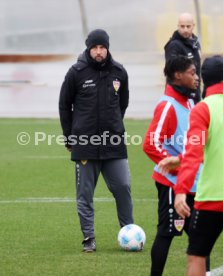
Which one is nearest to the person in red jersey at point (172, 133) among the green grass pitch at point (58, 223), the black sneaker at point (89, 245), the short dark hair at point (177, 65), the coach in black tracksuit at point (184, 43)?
the short dark hair at point (177, 65)

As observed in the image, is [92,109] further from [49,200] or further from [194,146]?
[49,200]

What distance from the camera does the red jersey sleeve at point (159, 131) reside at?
738 cm

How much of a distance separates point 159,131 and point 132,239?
2.09 meters

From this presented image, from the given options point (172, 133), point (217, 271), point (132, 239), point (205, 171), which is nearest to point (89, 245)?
point (132, 239)

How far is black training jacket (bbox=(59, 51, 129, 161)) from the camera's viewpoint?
9328mm

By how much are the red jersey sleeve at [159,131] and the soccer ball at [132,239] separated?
197 cm

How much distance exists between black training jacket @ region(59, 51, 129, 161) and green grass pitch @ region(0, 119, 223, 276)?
97 cm

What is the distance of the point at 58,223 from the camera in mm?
10875

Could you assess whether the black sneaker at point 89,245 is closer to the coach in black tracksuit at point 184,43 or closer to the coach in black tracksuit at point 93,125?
the coach in black tracksuit at point 93,125

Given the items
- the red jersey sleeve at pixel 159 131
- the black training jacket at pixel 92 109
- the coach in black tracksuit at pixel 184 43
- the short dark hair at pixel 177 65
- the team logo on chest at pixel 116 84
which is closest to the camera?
the red jersey sleeve at pixel 159 131

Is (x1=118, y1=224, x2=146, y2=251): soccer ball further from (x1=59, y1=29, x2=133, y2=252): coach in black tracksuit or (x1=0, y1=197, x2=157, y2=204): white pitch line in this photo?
(x1=0, y1=197, x2=157, y2=204): white pitch line

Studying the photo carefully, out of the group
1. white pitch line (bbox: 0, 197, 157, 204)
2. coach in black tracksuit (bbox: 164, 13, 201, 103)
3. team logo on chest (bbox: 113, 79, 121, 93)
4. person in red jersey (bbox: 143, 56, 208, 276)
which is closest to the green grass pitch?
white pitch line (bbox: 0, 197, 157, 204)

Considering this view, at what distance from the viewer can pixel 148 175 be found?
14.9 meters

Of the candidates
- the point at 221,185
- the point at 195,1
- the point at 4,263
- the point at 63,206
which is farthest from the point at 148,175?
the point at 195,1
